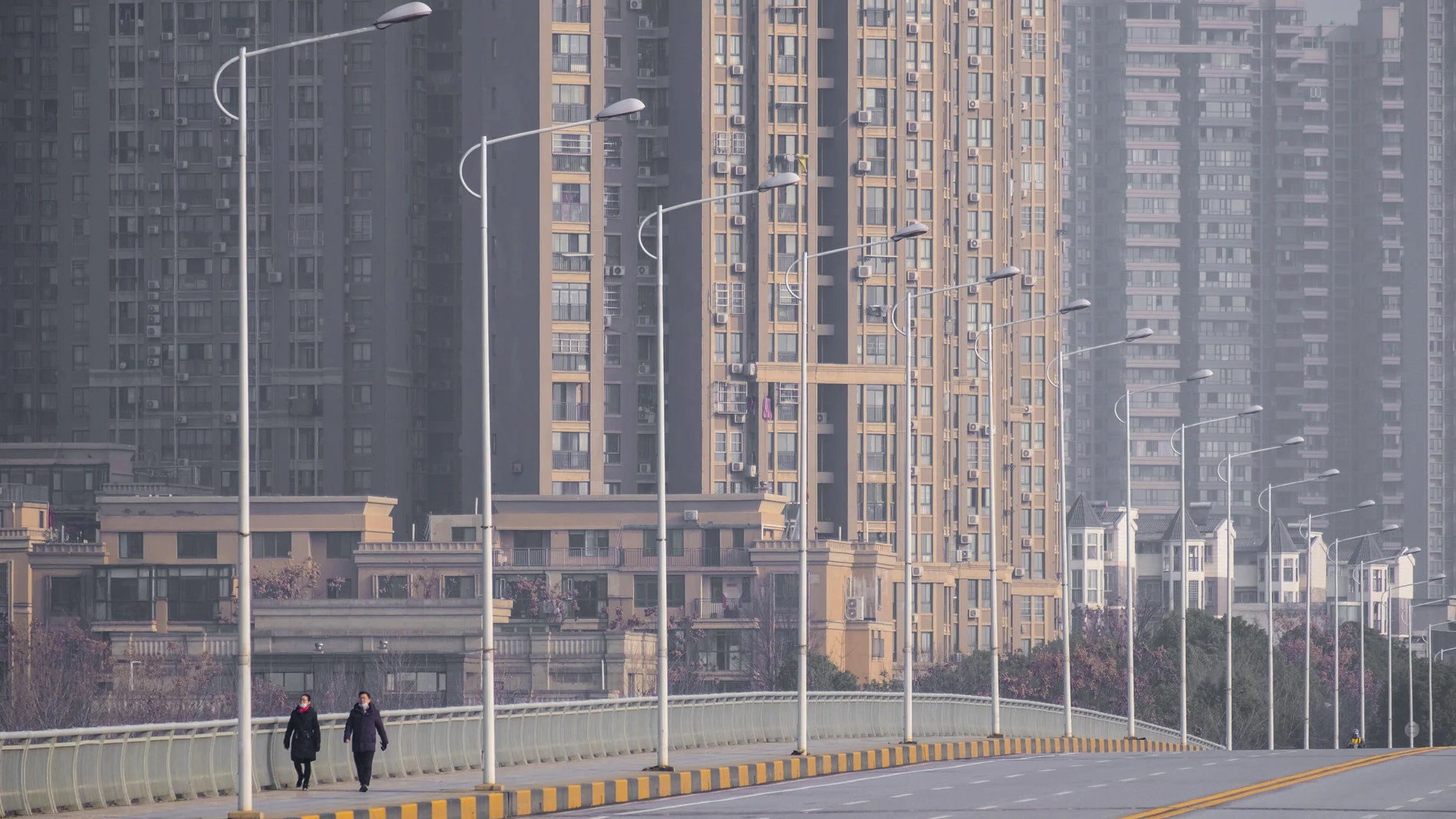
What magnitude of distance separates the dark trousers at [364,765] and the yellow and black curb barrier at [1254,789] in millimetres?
8686

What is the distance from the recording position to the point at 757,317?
125 m

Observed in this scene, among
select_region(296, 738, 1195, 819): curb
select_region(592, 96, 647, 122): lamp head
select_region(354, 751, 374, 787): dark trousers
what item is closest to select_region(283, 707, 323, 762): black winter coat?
select_region(354, 751, 374, 787): dark trousers

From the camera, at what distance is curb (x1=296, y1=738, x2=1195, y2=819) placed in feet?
86.3

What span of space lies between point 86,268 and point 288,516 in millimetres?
34025

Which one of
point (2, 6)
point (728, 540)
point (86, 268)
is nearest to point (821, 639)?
point (728, 540)

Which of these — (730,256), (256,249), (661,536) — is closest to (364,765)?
(661,536)

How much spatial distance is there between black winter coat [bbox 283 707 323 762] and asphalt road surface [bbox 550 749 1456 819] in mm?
3039

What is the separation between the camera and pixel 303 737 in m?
28.4

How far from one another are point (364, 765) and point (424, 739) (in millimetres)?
3545

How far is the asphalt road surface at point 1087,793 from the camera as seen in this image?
87.4 ft

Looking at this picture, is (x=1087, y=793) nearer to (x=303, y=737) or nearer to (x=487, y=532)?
(x=487, y=532)

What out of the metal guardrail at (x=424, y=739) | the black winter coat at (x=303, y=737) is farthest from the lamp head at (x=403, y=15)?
the black winter coat at (x=303, y=737)

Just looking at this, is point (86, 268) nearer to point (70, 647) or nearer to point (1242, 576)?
point (70, 647)

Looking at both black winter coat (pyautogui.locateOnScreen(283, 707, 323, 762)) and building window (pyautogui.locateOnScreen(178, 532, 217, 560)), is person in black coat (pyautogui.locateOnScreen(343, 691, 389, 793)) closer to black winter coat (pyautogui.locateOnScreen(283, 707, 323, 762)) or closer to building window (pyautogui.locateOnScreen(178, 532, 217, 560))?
black winter coat (pyautogui.locateOnScreen(283, 707, 323, 762))
